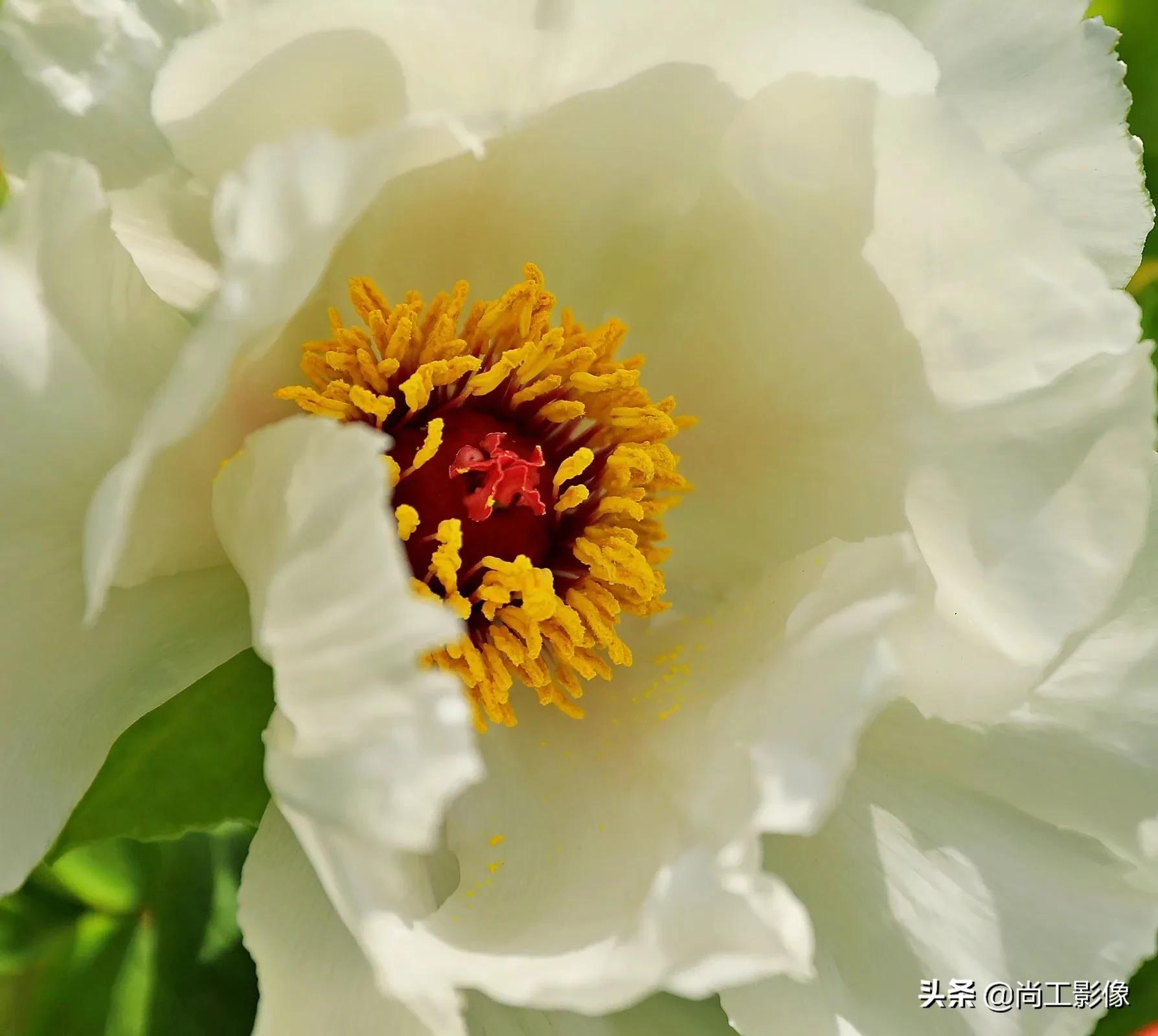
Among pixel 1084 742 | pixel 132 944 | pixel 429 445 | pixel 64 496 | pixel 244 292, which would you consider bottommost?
pixel 132 944

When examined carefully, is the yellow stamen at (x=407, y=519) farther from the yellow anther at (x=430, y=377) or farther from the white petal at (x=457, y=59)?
the white petal at (x=457, y=59)

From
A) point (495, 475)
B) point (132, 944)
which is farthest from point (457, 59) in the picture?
point (132, 944)

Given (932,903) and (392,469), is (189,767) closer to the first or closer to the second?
(392,469)

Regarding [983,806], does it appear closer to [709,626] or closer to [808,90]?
[709,626]

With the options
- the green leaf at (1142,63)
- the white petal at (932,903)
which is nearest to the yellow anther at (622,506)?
the white petal at (932,903)

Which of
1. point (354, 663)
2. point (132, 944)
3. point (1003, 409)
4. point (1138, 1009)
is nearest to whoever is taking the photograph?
point (354, 663)

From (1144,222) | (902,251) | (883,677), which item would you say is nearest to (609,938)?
(883,677)

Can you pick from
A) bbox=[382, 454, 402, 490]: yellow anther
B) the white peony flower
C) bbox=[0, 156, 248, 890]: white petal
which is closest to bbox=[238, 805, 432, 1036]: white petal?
the white peony flower
